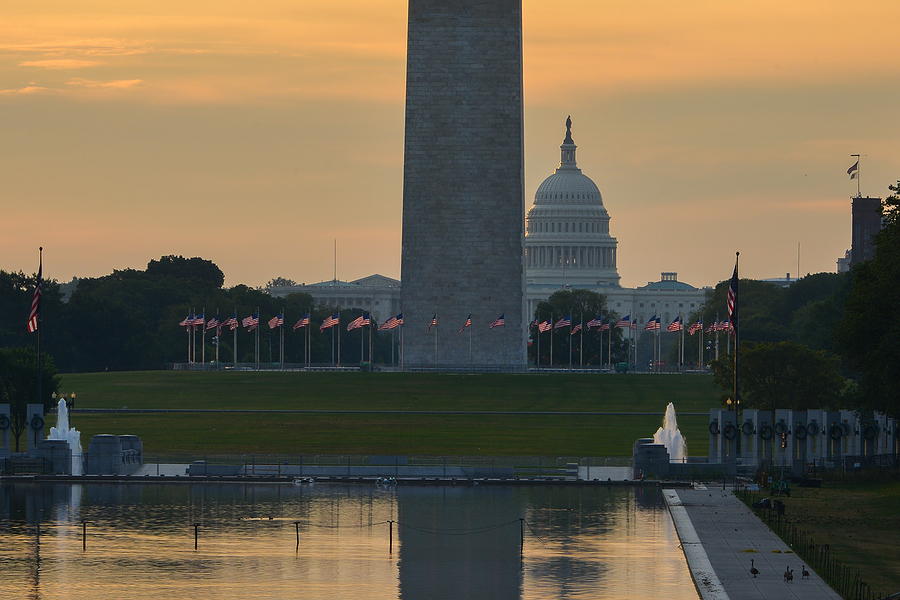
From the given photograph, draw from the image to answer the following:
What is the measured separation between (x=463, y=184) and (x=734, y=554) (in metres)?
80.5

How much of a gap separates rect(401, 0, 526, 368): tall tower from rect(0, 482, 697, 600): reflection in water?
65505 millimetres

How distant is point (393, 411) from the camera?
87750 millimetres

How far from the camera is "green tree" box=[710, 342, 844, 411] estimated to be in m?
76.9

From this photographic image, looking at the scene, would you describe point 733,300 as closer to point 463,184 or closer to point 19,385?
point 19,385

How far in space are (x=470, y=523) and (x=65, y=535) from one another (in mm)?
9998

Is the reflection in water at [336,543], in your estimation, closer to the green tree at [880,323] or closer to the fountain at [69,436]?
the fountain at [69,436]

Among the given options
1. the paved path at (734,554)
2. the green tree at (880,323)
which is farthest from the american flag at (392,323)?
the paved path at (734,554)

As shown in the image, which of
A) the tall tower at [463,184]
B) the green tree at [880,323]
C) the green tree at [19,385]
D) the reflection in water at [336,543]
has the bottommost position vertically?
the reflection in water at [336,543]

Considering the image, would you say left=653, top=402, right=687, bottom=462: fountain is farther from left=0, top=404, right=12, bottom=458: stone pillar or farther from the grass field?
left=0, top=404, right=12, bottom=458: stone pillar

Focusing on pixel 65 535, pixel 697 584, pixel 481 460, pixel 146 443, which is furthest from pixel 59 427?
pixel 697 584

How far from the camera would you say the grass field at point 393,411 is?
227 feet

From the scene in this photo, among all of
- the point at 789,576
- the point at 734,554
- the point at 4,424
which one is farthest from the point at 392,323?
the point at 789,576

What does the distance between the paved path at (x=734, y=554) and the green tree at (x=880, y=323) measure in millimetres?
7876

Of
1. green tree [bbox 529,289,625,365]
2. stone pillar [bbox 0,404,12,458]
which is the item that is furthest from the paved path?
green tree [bbox 529,289,625,365]
